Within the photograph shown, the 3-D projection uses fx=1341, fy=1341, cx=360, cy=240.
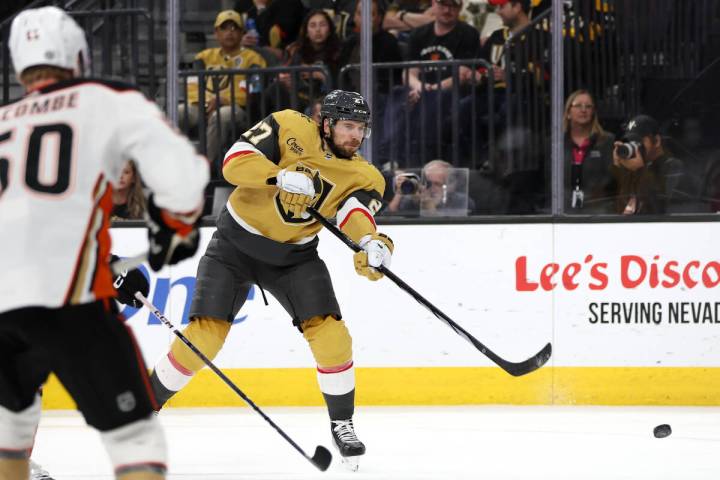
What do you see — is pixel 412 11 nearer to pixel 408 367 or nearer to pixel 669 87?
pixel 669 87

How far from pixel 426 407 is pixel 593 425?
794 millimetres

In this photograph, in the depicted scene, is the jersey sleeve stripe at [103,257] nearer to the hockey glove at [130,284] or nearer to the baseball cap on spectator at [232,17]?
the hockey glove at [130,284]

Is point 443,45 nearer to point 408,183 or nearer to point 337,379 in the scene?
point 408,183

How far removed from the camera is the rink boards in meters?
5.50

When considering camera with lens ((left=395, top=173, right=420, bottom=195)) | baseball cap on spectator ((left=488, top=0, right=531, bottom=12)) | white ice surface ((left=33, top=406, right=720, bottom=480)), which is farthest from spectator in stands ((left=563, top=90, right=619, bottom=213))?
white ice surface ((left=33, top=406, right=720, bottom=480))

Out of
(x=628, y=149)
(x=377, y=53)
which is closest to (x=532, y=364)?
(x=628, y=149)

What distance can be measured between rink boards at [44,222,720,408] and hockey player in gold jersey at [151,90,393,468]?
129 centimetres

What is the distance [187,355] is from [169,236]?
179 cm

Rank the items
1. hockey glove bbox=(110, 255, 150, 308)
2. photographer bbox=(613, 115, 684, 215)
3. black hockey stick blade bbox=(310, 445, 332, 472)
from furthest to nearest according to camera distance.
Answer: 1. photographer bbox=(613, 115, 684, 215)
2. black hockey stick blade bbox=(310, 445, 332, 472)
3. hockey glove bbox=(110, 255, 150, 308)

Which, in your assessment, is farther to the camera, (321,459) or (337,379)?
(337,379)

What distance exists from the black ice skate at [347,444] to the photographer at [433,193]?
66.3 inches

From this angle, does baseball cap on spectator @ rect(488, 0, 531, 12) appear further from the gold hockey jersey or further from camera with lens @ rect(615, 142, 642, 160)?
the gold hockey jersey

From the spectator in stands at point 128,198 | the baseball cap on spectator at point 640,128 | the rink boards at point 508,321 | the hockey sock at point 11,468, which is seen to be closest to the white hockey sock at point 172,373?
the rink boards at point 508,321

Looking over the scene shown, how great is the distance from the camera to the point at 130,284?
3107mm
